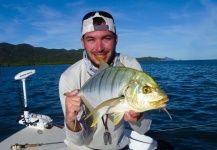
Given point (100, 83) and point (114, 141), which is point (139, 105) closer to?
→ point (100, 83)

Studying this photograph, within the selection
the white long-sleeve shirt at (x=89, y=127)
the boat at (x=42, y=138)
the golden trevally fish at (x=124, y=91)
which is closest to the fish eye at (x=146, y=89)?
the golden trevally fish at (x=124, y=91)

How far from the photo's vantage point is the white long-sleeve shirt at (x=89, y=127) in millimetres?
4117

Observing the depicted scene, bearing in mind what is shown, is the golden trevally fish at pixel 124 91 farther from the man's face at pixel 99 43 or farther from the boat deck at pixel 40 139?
the boat deck at pixel 40 139

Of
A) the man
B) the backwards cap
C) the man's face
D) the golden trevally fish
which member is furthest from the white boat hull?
the golden trevally fish

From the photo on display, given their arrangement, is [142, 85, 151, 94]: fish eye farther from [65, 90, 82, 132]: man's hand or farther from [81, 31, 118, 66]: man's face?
[81, 31, 118, 66]: man's face

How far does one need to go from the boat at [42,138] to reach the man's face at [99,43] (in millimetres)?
1936

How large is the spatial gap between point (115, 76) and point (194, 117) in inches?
416

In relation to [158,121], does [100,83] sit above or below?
above

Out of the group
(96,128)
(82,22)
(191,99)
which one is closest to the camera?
(82,22)

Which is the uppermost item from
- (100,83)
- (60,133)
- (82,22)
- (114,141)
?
(82,22)

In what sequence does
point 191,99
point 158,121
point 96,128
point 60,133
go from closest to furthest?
point 96,128 < point 60,133 < point 158,121 < point 191,99

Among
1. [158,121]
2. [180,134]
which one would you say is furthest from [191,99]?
[180,134]

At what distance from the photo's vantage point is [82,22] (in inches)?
163

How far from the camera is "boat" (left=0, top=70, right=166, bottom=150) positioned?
19.4 feet
